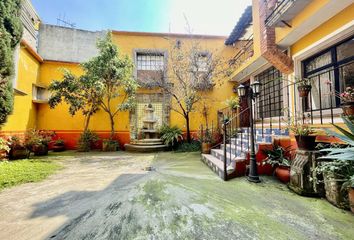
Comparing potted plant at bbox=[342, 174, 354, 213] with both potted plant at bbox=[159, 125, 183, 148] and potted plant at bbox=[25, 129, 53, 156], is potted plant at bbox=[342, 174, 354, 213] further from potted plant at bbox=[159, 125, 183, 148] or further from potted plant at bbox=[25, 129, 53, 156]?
potted plant at bbox=[25, 129, 53, 156]

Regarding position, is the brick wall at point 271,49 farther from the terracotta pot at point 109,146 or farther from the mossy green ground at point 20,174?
the terracotta pot at point 109,146

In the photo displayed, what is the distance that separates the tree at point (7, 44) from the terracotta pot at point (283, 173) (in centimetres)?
811

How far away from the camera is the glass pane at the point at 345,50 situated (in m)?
3.99

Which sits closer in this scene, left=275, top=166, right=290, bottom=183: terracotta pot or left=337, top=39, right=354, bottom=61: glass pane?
left=275, top=166, right=290, bottom=183: terracotta pot

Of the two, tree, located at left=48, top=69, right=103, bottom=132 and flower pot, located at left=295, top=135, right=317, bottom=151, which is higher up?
tree, located at left=48, top=69, right=103, bottom=132

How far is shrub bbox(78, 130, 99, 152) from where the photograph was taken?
8.77m

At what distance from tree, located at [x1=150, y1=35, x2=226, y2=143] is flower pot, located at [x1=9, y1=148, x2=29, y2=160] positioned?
6.41 meters

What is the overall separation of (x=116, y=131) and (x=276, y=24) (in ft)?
27.9

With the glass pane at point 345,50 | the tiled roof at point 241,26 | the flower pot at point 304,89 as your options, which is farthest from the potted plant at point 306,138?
the tiled roof at point 241,26

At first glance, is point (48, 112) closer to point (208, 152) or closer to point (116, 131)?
point (116, 131)

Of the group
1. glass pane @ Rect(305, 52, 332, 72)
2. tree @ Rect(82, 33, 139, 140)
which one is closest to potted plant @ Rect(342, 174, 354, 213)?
glass pane @ Rect(305, 52, 332, 72)

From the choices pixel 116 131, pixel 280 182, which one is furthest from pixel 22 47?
pixel 280 182

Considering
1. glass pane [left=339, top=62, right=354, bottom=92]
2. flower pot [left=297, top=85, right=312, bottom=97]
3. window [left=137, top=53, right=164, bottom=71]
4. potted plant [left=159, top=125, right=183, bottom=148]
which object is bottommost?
potted plant [left=159, top=125, right=183, bottom=148]

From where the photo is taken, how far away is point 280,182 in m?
3.77
